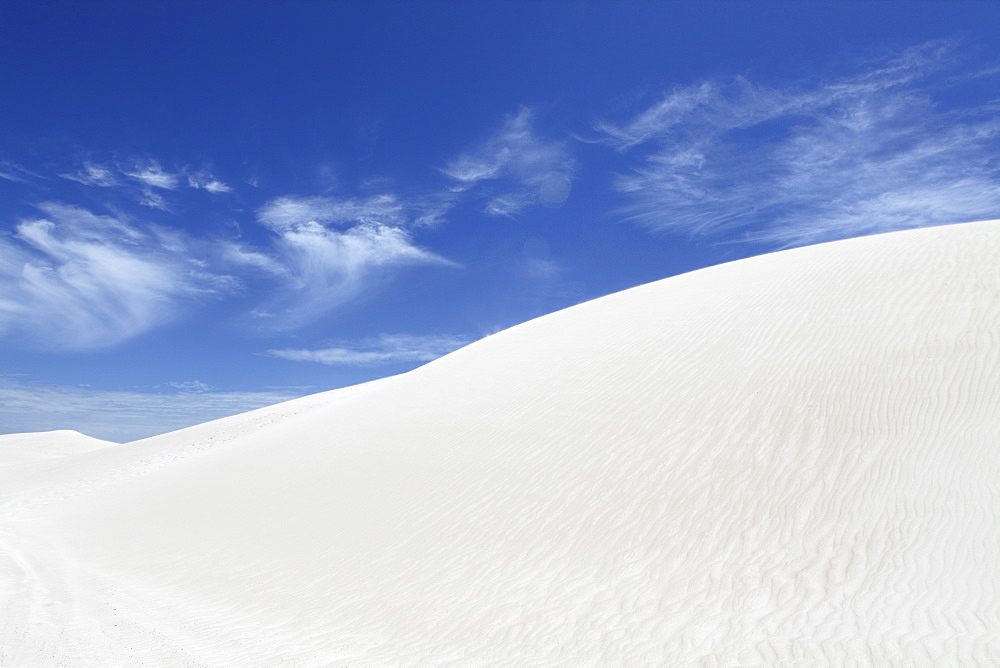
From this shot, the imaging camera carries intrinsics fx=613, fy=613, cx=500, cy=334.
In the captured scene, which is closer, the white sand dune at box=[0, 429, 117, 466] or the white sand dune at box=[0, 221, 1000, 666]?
the white sand dune at box=[0, 221, 1000, 666]

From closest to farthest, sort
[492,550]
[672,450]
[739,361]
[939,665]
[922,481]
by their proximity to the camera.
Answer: [939,665], [922,481], [492,550], [672,450], [739,361]

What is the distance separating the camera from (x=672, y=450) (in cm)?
1005

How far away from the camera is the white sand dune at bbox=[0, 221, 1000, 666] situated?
677 cm

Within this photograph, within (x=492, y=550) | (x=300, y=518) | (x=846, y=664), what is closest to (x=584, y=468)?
(x=492, y=550)

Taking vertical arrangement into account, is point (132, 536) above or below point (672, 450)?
below

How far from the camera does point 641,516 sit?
888 centimetres

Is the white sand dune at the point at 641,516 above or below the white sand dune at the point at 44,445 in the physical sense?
below

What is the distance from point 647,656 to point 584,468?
167 inches

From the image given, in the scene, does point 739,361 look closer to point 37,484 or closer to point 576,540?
point 576,540

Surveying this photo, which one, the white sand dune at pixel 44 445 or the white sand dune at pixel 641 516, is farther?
the white sand dune at pixel 44 445

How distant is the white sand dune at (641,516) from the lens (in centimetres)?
677

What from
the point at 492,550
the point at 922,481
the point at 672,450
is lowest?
the point at 492,550

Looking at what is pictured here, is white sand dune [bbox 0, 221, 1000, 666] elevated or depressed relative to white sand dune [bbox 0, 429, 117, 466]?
depressed

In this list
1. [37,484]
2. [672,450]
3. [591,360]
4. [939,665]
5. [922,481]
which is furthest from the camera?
[37,484]
